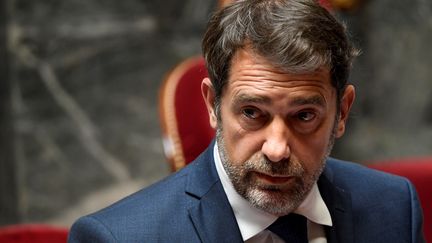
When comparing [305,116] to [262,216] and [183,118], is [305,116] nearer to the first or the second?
[262,216]

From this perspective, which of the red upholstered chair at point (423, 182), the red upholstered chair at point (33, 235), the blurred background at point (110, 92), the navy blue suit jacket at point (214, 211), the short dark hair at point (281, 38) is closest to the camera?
the short dark hair at point (281, 38)

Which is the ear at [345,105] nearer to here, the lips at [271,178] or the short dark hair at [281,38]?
the short dark hair at [281,38]

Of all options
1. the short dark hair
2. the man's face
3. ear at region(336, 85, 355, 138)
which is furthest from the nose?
ear at region(336, 85, 355, 138)

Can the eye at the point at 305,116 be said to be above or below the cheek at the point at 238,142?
above

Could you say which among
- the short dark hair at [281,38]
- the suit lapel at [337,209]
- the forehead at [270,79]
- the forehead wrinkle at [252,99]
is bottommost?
the suit lapel at [337,209]

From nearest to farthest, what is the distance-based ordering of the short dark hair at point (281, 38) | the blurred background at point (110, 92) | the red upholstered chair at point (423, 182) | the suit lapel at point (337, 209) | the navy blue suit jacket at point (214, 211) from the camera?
the short dark hair at point (281, 38) → the navy blue suit jacket at point (214, 211) → the suit lapel at point (337, 209) → the red upholstered chair at point (423, 182) → the blurred background at point (110, 92)

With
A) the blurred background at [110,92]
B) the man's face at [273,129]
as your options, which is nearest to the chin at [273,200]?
the man's face at [273,129]

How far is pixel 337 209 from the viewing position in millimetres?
1926

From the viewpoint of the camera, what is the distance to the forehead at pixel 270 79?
1.68m

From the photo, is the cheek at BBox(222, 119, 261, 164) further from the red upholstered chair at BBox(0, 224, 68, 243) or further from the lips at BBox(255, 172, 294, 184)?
the red upholstered chair at BBox(0, 224, 68, 243)

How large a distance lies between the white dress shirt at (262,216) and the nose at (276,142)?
0.51 ft

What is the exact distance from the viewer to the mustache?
1.68 metres

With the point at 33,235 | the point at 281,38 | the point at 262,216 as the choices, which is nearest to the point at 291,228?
the point at 262,216

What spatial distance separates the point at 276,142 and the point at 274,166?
47 mm
